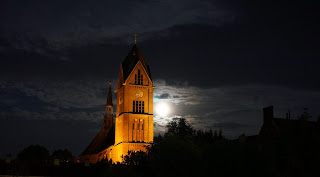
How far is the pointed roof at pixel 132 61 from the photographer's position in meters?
115

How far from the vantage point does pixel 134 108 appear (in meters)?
113

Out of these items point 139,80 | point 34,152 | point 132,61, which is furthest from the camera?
point 34,152

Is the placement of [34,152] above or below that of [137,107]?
below

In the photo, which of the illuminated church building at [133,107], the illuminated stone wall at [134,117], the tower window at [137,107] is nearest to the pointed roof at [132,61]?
the illuminated church building at [133,107]

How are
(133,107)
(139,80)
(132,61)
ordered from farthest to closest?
(132,61)
(139,80)
(133,107)

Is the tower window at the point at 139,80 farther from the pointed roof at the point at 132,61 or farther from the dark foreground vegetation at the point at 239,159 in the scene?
the dark foreground vegetation at the point at 239,159

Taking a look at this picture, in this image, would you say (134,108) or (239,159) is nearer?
(239,159)

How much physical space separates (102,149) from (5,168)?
6778 cm

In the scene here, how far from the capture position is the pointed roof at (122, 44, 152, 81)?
115 meters

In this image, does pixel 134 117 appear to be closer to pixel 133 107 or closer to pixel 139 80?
pixel 133 107

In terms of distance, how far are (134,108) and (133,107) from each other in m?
0.32

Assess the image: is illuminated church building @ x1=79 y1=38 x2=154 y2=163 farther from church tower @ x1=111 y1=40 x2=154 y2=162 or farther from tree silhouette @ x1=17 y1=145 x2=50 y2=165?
tree silhouette @ x1=17 y1=145 x2=50 y2=165

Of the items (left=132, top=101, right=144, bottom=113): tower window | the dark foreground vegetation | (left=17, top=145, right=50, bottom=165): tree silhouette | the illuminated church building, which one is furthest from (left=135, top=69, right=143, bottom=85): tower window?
(left=17, top=145, right=50, bottom=165): tree silhouette

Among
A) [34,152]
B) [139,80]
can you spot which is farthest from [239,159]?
[34,152]
